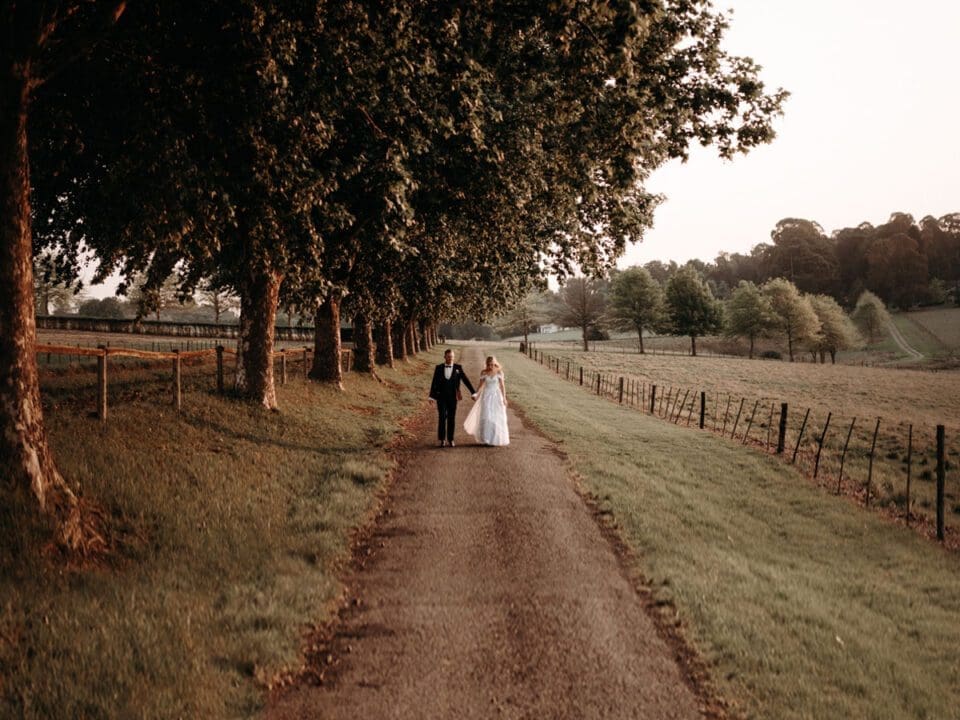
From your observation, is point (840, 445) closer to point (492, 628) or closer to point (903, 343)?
point (492, 628)

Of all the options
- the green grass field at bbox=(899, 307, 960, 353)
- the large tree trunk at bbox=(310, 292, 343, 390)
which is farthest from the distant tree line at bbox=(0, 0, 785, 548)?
the green grass field at bbox=(899, 307, 960, 353)

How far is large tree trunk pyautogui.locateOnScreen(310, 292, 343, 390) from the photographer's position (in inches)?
782

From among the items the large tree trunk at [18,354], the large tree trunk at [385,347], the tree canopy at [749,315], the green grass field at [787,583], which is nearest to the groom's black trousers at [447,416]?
the green grass field at [787,583]

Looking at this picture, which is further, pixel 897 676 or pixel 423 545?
pixel 423 545

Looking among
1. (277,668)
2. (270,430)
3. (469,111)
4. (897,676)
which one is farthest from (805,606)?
(270,430)

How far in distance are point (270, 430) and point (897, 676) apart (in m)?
10.9

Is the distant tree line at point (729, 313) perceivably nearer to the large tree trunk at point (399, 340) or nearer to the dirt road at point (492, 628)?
the large tree trunk at point (399, 340)

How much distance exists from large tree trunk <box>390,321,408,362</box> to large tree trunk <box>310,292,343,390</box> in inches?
673

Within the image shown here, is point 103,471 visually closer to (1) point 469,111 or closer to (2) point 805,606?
(1) point 469,111

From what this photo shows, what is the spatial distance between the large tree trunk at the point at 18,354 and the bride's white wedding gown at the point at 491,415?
8.67 m

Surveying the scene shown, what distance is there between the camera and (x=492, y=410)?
14086 mm

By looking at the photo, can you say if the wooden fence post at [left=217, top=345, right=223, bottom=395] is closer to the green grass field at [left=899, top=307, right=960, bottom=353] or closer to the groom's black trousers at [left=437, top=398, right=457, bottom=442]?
the groom's black trousers at [left=437, top=398, right=457, bottom=442]

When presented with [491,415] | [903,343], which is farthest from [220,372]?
[903,343]

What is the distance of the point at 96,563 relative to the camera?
6324 millimetres
